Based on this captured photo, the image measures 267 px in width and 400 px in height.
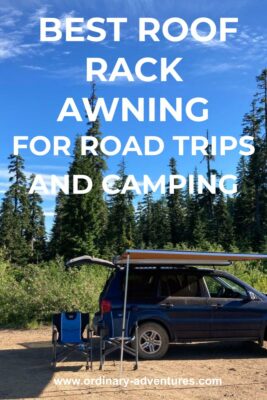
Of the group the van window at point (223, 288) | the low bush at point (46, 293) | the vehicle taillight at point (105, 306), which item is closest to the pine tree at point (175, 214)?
the low bush at point (46, 293)

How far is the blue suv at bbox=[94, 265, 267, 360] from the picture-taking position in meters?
10.5

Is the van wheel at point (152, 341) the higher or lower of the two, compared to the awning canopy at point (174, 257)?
lower

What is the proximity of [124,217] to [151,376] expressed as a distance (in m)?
70.9

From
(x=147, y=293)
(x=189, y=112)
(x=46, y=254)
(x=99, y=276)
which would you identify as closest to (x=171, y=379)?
(x=147, y=293)

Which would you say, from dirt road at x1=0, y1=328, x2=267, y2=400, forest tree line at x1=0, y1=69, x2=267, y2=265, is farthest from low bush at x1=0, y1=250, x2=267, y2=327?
forest tree line at x1=0, y1=69, x2=267, y2=265

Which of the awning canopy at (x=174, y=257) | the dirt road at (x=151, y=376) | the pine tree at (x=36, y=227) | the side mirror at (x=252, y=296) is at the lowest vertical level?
the dirt road at (x=151, y=376)

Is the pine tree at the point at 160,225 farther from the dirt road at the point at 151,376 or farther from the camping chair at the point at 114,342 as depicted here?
the camping chair at the point at 114,342

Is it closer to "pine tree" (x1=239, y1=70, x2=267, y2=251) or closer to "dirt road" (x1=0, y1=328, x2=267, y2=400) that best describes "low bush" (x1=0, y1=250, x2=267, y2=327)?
"dirt road" (x1=0, y1=328, x2=267, y2=400)

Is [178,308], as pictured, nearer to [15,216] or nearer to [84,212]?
[84,212]

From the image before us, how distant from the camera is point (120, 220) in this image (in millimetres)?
79562

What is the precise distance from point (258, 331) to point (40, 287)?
8181mm

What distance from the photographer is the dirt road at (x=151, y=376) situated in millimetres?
7938

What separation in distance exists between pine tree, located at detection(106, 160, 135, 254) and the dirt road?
211 feet

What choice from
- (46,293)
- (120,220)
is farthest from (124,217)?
(46,293)
